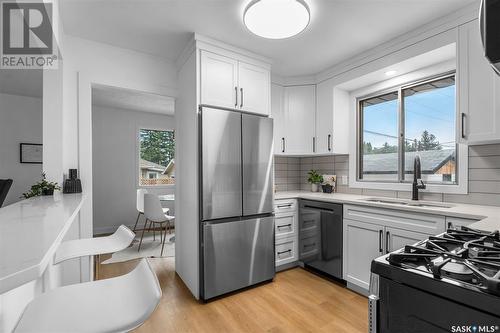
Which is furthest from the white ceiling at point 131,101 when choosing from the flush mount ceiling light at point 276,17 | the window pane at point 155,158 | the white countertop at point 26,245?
the white countertop at point 26,245

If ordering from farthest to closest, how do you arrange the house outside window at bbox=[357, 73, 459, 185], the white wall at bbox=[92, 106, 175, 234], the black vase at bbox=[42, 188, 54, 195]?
the white wall at bbox=[92, 106, 175, 234], the house outside window at bbox=[357, 73, 459, 185], the black vase at bbox=[42, 188, 54, 195]

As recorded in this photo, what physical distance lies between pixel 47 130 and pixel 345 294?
9.58 ft

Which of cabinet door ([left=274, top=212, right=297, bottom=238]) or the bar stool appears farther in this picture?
cabinet door ([left=274, top=212, right=297, bottom=238])

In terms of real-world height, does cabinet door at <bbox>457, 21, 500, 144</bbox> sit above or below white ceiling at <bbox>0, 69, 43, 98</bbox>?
below

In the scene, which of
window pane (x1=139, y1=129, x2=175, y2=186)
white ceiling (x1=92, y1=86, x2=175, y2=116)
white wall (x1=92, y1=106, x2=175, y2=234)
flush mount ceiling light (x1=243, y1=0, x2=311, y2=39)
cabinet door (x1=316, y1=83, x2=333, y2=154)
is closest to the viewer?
flush mount ceiling light (x1=243, y1=0, x2=311, y2=39)

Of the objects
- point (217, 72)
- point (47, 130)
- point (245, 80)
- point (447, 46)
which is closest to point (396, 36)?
point (447, 46)

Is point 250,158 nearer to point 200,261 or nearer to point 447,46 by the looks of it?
point 200,261

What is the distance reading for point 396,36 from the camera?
87.9 inches

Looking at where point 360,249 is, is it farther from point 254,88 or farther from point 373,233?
point 254,88

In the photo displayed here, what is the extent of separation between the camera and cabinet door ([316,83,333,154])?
2.94 meters

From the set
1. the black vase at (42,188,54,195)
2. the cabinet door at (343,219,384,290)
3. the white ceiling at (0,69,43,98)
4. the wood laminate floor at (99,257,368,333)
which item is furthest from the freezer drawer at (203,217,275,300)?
the white ceiling at (0,69,43,98)

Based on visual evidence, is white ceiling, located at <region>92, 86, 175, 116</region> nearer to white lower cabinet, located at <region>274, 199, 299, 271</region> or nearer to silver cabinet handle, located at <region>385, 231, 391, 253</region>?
white lower cabinet, located at <region>274, 199, 299, 271</region>

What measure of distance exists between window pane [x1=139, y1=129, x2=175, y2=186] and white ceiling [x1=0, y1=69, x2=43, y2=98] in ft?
5.75

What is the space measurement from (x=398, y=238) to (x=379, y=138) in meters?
1.31
